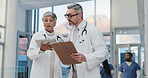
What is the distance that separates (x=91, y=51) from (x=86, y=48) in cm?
6

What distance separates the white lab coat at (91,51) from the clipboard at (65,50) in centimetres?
14

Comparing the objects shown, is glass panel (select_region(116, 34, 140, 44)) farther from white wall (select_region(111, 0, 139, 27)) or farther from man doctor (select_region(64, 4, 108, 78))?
man doctor (select_region(64, 4, 108, 78))

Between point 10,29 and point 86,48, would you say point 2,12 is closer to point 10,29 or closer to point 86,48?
point 10,29

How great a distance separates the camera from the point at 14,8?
766 cm

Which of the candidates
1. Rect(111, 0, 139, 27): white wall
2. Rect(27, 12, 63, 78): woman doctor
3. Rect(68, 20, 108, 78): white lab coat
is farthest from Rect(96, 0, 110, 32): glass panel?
Rect(68, 20, 108, 78): white lab coat

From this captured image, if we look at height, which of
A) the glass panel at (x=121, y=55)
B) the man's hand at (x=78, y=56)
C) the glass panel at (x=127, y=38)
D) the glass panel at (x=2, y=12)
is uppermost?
the glass panel at (x=2, y=12)

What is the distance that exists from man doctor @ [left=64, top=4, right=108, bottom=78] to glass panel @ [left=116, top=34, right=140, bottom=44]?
797 cm

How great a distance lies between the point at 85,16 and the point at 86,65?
26.4 feet

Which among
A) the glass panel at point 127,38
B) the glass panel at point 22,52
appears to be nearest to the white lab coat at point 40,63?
the glass panel at point 22,52

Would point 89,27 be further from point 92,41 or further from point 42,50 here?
point 42,50

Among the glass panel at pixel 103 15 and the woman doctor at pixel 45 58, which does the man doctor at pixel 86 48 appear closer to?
the woman doctor at pixel 45 58

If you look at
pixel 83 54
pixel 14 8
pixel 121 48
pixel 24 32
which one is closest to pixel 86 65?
pixel 83 54

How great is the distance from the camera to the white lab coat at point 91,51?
2543 mm

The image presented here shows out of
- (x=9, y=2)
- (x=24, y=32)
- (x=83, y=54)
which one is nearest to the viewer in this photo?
(x=83, y=54)
